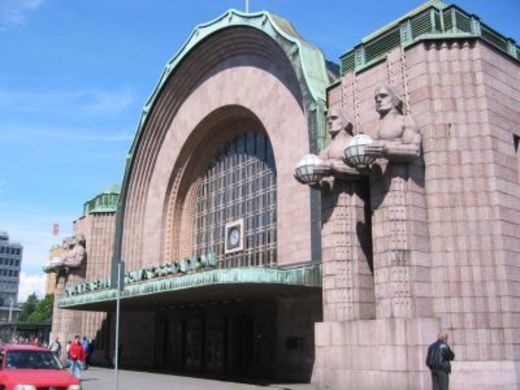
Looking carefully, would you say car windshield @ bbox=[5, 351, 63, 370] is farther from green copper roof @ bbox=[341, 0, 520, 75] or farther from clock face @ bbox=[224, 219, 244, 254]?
clock face @ bbox=[224, 219, 244, 254]

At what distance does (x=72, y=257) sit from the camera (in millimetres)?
40219

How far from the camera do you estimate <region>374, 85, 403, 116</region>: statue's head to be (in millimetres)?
18203

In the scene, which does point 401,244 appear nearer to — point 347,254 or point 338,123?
point 347,254

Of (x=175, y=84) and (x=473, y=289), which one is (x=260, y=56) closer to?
(x=175, y=84)

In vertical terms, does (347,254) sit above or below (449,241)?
below

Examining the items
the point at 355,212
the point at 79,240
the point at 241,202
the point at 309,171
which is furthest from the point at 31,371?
the point at 79,240

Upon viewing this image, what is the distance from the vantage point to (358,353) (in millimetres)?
16906

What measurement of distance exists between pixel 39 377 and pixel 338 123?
38.4 feet

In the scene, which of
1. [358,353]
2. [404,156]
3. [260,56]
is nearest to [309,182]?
[404,156]

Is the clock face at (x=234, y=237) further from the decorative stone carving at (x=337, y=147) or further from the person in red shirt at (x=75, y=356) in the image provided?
the decorative stone carving at (x=337, y=147)

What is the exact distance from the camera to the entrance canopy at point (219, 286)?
20125 mm

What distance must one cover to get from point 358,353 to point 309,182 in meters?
5.37

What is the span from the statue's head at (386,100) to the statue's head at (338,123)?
1636mm

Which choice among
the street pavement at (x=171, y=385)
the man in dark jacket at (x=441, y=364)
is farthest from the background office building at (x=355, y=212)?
the street pavement at (x=171, y=385)
